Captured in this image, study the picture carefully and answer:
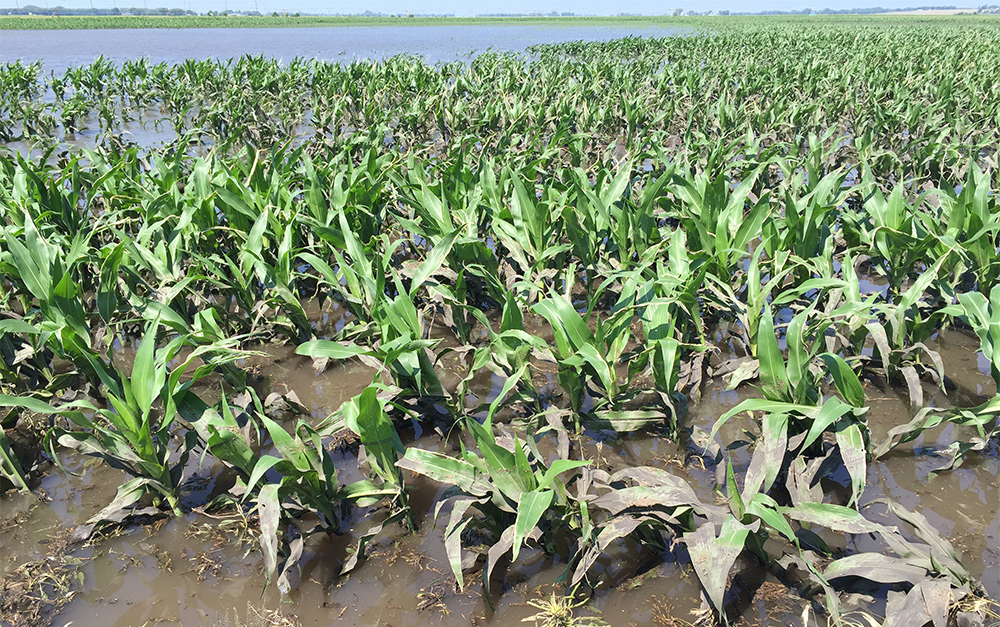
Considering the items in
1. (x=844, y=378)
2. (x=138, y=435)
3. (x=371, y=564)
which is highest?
(x=844, y=378)

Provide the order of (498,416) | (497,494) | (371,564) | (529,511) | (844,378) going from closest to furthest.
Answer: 1. (529,511)
2. (497,494)
3. (371,564)
4. (844,378)
5. (498,416)

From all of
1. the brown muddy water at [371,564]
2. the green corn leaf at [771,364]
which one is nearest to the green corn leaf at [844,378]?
the green corn leaf at [771,364]

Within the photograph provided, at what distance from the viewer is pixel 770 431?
2006mm

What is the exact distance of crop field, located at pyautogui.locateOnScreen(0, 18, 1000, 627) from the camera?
1848 millimetres

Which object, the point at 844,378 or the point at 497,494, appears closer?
the point at 497,494

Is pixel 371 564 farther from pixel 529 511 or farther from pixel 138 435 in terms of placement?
pixel 138 435

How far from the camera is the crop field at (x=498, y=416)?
1848 mm

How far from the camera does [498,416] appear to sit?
9.02 feet

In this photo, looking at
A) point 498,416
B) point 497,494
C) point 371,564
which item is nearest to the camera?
point 497,494

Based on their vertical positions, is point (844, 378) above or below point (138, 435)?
above

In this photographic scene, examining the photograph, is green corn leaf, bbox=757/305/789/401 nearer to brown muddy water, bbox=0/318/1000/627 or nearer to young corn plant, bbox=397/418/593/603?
brown muddy water, bbox=0/318/1000/627

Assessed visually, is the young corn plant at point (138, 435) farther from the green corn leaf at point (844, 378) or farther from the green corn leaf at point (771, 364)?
the green corn leaf at point (844, 378)

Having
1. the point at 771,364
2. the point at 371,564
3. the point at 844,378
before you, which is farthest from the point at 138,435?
the point at 844,378

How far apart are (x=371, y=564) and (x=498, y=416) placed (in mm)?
915
